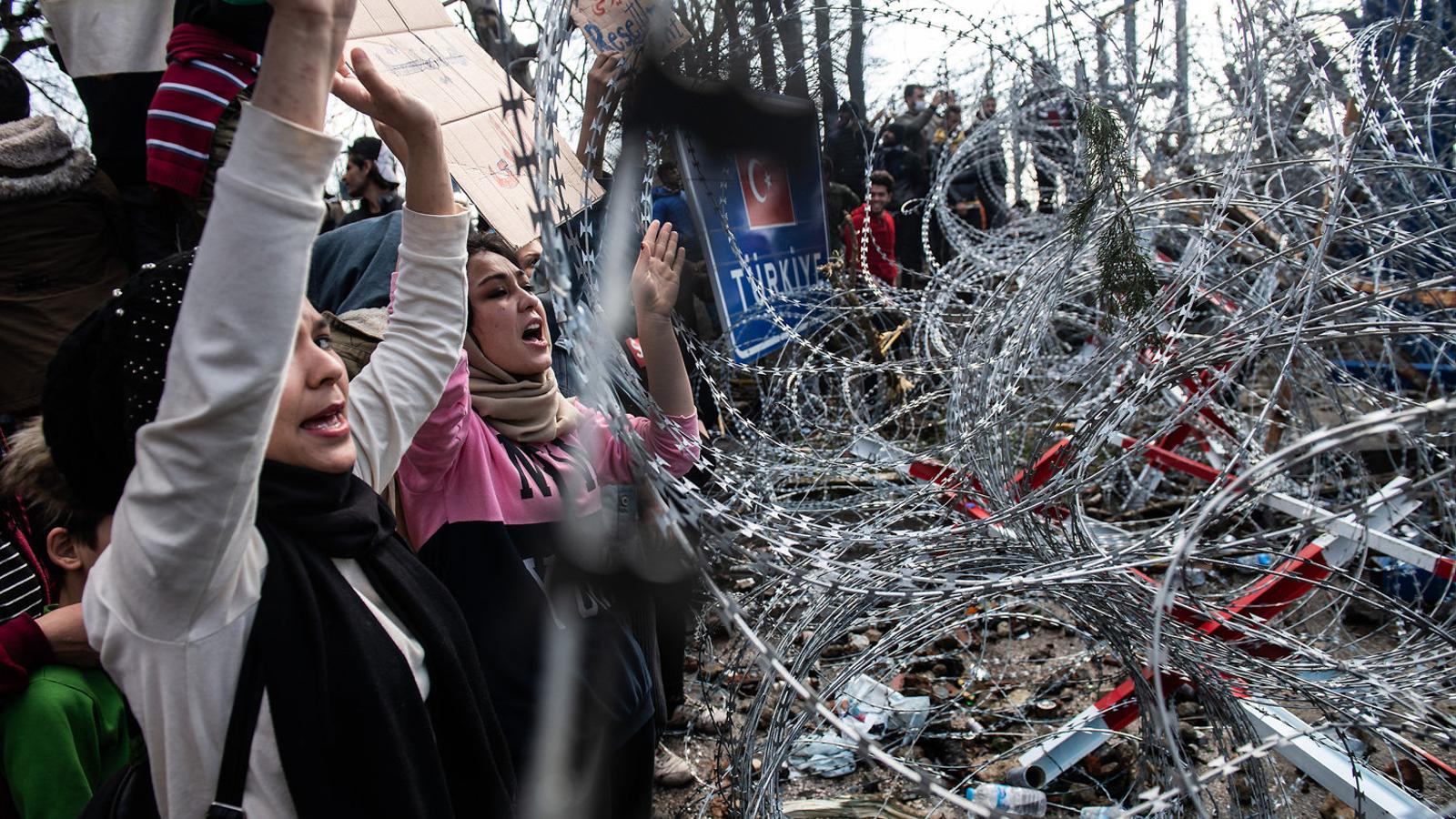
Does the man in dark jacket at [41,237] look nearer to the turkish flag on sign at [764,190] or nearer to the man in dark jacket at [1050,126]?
the turkish flag on sign at [764,190]

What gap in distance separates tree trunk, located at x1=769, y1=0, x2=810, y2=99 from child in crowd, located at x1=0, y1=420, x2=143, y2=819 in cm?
213

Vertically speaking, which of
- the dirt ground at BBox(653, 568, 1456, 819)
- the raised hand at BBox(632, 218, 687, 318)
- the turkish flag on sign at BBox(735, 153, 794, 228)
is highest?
the turkish flag on sign at BBox(735, 153, 794, 228)

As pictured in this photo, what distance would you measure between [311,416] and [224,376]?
0.29 metres

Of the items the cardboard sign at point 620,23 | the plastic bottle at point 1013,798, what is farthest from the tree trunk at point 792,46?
the plastic bottle at point 1013,798

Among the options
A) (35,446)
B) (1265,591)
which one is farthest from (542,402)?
(1265,591)

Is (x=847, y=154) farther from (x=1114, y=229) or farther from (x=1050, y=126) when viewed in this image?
(x=1114, y=229)

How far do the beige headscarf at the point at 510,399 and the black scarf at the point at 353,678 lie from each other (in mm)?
636

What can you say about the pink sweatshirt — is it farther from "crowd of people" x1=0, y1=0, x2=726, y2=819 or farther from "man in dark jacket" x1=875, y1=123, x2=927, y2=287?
"man in dark jacket" x1=875, y1=123, x2=927, y2=287

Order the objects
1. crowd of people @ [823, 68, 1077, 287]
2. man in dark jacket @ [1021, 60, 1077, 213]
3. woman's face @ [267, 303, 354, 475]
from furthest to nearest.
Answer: crowd of people @ [823, 68, 1077, 287]
man in dark jacket @ [1021, 60, 1077, 213]
woman's face @ [267, 303, 354, 475]

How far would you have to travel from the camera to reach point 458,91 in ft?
7.81

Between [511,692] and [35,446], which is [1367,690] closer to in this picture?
[511,692]

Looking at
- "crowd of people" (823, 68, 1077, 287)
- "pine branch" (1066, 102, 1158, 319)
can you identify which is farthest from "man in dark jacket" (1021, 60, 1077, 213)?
"pine branch" (1066, 102, 1158, 319)

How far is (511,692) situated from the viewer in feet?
6.38

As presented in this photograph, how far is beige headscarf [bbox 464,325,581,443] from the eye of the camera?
2.09m
